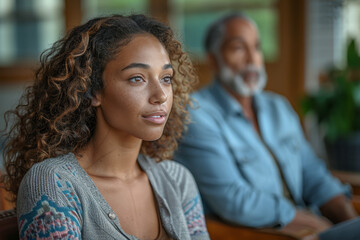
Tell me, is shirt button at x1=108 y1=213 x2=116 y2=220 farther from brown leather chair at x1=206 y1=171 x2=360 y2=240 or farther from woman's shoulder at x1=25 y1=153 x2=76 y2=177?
brown leather chair at x1=206 y1=171 x2=360 y2=240

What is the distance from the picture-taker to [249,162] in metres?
2.10

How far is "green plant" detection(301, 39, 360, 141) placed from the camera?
296cm

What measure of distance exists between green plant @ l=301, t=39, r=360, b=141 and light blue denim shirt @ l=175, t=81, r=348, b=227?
61cm

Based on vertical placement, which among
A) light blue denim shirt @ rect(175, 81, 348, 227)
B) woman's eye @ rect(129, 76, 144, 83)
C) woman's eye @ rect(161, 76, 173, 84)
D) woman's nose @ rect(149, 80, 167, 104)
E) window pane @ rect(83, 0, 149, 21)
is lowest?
light blue denim shirt @ rect(175, 81, 348, 227)

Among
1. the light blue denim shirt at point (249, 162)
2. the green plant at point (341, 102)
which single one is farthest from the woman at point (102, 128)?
the green plant at point (341, 102)

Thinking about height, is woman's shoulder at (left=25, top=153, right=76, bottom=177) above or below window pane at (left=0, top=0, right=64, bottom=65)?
below

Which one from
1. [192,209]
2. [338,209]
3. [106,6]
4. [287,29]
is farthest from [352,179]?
[106,6]

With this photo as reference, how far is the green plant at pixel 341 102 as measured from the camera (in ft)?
9.70

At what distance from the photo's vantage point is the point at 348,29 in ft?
13.7

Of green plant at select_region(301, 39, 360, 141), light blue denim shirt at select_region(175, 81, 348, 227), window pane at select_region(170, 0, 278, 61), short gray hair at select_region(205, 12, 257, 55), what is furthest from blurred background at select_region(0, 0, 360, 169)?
light blue denim shirt at select_region(175, 81, 348, 227)

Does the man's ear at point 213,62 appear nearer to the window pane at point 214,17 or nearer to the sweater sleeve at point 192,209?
the sweater sleeve at point 192,209

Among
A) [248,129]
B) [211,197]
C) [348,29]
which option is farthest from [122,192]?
[348,29]

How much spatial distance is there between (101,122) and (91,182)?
15 cm

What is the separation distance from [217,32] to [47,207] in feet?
5.22
